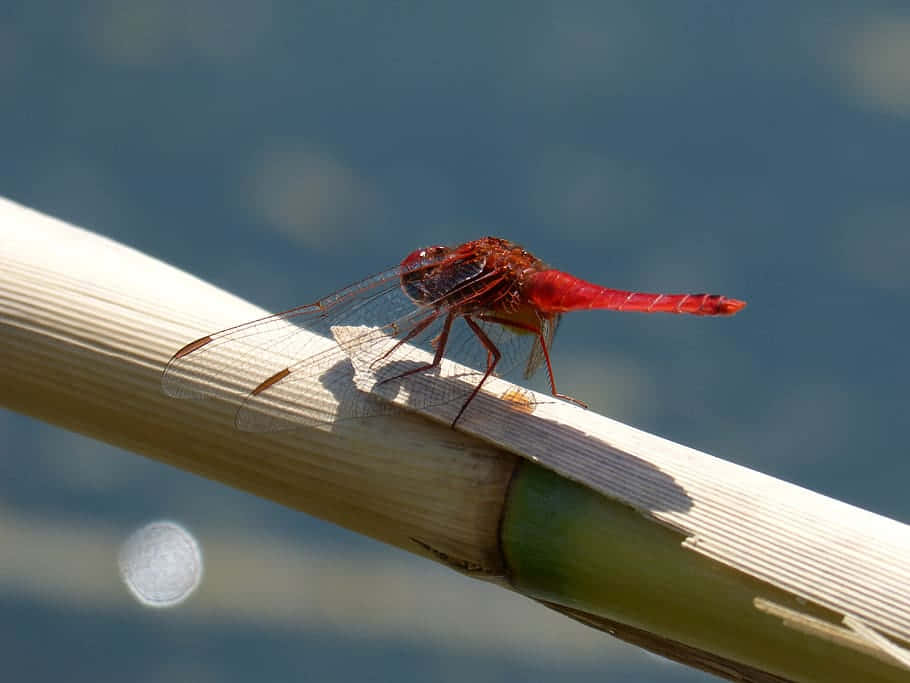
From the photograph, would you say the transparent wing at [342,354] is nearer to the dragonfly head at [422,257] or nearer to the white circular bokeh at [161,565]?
the dragonfly head at [422,257]

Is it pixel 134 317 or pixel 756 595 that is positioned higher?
pixel 134 317

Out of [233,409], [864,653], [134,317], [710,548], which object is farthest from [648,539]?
[134,317]

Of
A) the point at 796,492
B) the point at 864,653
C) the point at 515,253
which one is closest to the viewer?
the point at 864,653

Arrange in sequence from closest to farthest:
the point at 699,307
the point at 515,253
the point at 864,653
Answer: the point at 864,653 → the point at 699,307 → the point at 515,253

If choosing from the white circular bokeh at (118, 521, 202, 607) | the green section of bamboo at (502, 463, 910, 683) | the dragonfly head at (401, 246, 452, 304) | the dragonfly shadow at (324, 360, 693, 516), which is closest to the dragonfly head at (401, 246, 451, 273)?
the dragonfly head at (401, 246, 452, 304)

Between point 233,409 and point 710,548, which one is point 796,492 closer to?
point 710,548

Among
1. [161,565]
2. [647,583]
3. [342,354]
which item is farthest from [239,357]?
[161,565]

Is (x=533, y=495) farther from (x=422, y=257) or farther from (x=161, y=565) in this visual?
(x=161, y=565)

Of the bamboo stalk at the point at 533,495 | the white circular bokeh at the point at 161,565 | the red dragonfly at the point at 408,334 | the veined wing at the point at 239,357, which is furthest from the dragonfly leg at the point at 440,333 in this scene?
the white circular bokeh at the point at 161,565
